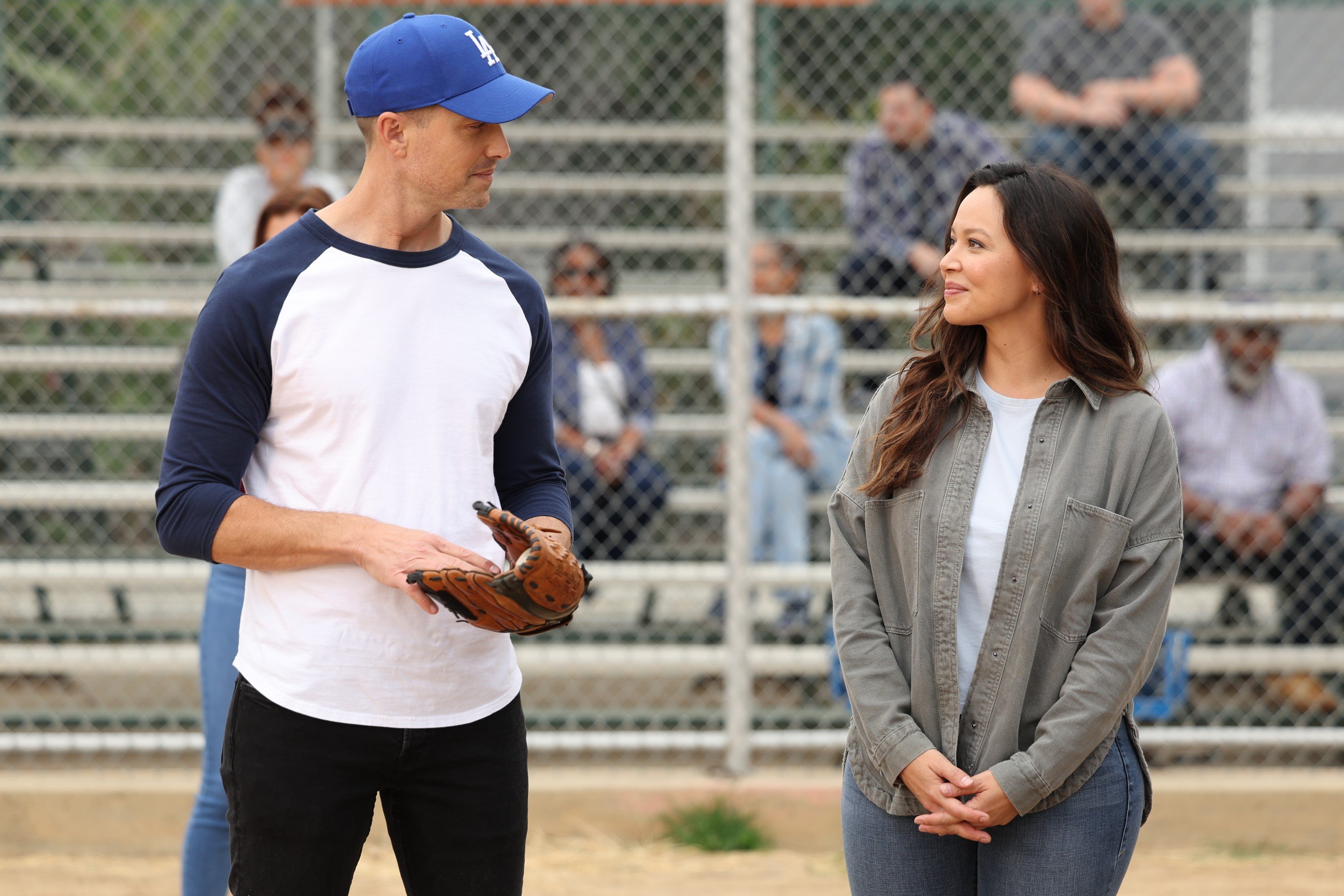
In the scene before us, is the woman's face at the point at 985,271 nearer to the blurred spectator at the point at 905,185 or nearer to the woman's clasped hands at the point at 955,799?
the woman's clasped hands at the point at 955,799

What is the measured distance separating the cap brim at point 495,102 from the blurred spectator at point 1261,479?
347 cm

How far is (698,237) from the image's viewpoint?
256 inches

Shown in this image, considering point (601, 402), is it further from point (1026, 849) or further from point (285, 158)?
point (1026, 849)

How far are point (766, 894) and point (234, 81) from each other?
6.23 m

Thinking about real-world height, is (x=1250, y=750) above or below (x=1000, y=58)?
below

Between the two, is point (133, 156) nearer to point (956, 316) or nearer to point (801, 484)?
point (801, 484)

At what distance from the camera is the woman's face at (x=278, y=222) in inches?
107

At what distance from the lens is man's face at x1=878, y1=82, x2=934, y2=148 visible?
16.8ft

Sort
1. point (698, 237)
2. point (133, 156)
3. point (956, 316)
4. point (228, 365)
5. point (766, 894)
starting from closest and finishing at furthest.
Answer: point (228, 365) → point (956, 316) → point (766, 894) → point (698, 237) → point (133, 156)

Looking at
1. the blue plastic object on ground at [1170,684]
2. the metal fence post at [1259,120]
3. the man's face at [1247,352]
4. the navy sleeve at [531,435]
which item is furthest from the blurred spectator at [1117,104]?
the navy sleeve at [531,435]

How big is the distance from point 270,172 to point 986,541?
377 cm

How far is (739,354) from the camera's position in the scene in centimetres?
408

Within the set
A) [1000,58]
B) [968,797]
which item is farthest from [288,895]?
[1000,58]

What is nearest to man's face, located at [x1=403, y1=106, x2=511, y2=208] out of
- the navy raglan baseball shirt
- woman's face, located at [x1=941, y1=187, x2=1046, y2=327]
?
the navy raglan baseball shirt
